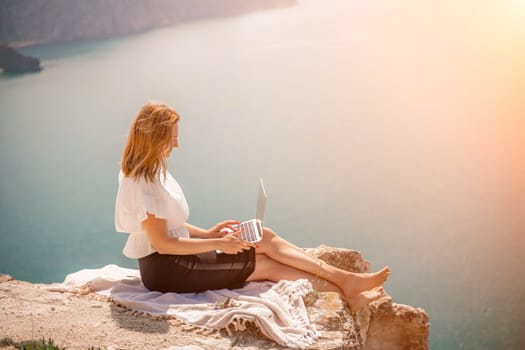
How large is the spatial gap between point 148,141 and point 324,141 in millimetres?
7452

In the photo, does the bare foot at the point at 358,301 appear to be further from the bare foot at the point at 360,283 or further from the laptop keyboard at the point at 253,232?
the laptop keyboard at the point at 253,232

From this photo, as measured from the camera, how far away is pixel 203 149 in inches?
415

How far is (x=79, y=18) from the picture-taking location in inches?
530

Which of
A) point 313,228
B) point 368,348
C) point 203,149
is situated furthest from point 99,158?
point 368,348

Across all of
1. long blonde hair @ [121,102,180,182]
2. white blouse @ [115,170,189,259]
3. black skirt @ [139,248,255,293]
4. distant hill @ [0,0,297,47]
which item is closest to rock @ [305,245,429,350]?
black skirt @ [139,248,255,293]

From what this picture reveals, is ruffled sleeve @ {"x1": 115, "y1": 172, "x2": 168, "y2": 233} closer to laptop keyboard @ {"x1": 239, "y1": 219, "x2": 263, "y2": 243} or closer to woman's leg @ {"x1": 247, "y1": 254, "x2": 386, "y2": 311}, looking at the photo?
laptop keyboard @ {"x1": 239, "y1": 219, "x2": 263, "y2": 243}

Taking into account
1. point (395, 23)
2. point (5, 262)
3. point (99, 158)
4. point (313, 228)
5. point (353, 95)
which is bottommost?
point (5, 262)

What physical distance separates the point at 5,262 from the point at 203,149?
11.0 ft

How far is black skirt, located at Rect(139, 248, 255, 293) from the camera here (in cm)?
354

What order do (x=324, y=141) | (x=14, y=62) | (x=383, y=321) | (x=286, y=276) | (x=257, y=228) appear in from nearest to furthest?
1. (x=257, y=228)
2. (x=286, y=276)
3. (x=383, y=321)
4. (x=324, y=141)
5. (x=14, y=62)

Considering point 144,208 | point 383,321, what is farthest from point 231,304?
point 383,321

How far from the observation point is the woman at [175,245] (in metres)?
3.40

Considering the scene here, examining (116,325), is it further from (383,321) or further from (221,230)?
(383,321)

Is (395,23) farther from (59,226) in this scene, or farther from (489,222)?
(59,226)
